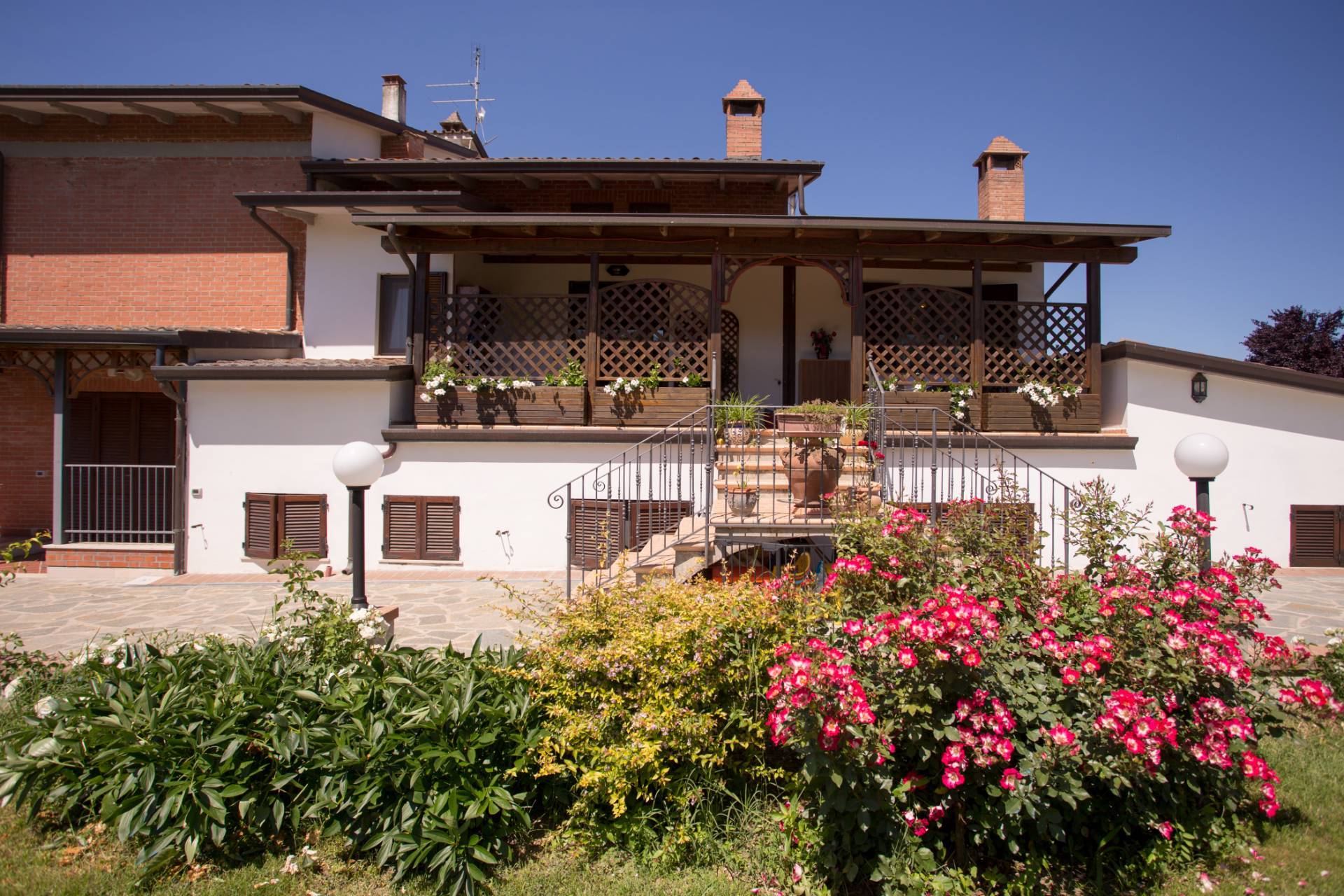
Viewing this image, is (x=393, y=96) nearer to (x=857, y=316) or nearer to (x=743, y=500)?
(x=857, y=316)

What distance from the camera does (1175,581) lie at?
3885 millimetres

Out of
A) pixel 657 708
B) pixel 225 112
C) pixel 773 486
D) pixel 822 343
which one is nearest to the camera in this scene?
pixel 657 708

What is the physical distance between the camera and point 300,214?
11.4m

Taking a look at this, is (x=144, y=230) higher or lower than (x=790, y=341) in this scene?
higher

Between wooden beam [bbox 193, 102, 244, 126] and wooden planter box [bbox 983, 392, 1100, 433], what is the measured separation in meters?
13.3

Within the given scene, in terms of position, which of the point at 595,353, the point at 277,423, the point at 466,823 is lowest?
the point at 466,823

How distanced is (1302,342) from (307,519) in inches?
1074

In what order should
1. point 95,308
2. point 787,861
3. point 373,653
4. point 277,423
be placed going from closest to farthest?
point 787,861 < point 373,653 < point 277,423 < point 95,308

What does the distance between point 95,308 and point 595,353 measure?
9.43m

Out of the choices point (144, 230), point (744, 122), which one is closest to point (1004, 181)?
point (744, 122)

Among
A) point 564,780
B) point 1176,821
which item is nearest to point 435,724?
point 564,780

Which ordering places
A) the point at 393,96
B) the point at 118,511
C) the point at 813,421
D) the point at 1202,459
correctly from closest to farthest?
1. the point at 1202,459
2. the point at 813,421
3. the point at 118,511
4. the point at 393,96

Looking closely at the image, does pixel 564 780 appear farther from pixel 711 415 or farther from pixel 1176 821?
pixel 711 415

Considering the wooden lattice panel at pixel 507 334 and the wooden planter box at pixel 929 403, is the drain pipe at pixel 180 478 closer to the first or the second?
the wooden lattice panel at pixel 507 334
